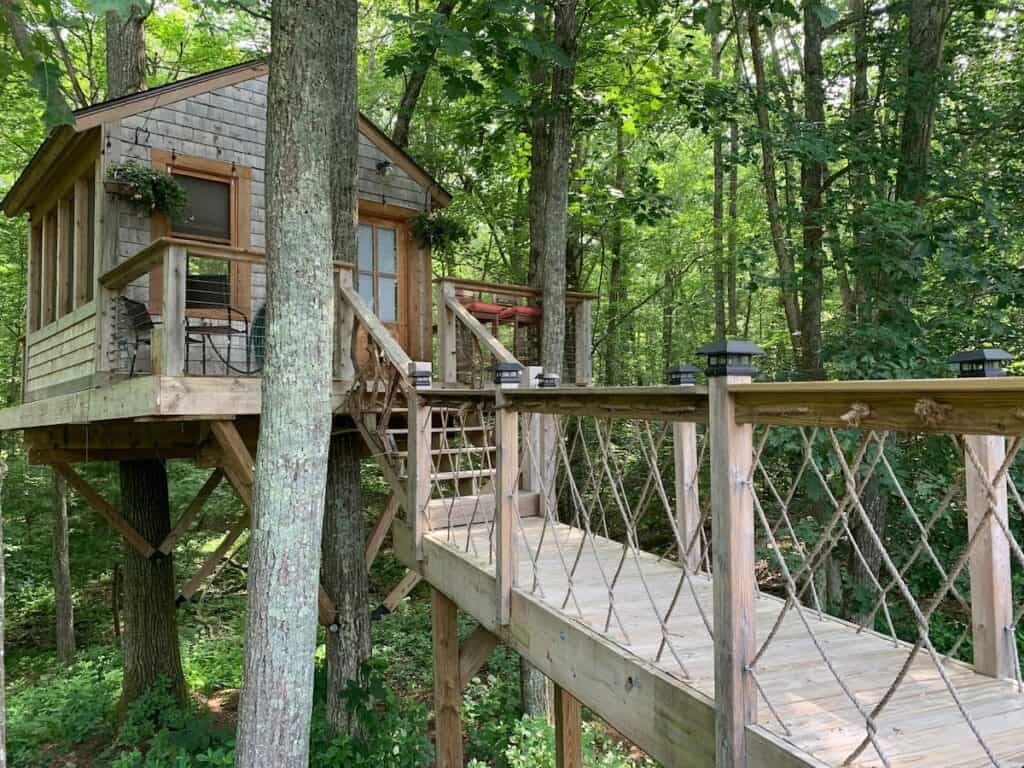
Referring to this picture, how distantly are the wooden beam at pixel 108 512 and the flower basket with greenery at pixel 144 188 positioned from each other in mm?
2996

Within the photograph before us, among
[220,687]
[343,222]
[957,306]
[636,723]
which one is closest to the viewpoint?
[636,723]

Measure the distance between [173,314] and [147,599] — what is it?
4672 mm

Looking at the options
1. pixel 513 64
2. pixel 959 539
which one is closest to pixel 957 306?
pixel 959 539

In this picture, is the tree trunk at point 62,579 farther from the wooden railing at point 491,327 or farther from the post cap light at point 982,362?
the post cap light at point 982,362

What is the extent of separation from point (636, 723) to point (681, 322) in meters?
13.5

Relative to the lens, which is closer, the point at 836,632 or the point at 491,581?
the point at 836,632

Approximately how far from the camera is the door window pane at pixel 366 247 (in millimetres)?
7777

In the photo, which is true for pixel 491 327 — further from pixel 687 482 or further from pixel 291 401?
pixel 291 401

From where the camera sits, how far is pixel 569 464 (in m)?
3.19

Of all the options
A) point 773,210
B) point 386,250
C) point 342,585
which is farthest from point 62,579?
point 773,210

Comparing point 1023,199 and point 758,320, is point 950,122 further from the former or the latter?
point 758,320

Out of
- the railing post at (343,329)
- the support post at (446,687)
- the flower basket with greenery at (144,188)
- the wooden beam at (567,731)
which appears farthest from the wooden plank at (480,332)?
the flower basket with greenery at (144,188)

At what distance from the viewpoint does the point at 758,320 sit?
56.3 feet

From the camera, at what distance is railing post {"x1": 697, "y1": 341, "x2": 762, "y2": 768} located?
1819 mm
